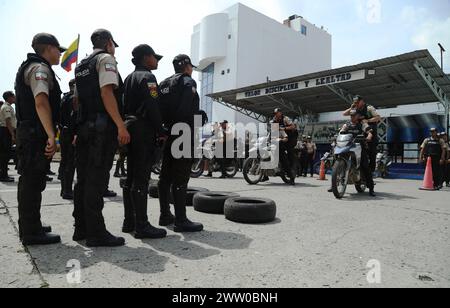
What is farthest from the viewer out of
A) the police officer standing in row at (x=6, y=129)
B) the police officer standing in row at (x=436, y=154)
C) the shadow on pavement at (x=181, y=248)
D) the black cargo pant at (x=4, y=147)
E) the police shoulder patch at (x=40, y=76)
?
the police officer standing in row at (x=436, y=154)

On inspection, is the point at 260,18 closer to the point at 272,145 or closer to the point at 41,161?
the point at 272,145

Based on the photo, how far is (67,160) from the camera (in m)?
5.26

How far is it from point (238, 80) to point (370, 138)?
35590 mm

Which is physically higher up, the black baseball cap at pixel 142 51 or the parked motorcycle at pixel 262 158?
the black baseball cap at pixel 142 51

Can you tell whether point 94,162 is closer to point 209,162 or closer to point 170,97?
point 170,97

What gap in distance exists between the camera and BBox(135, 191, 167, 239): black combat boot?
2859mm

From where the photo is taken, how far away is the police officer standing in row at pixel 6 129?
6934 millimetres

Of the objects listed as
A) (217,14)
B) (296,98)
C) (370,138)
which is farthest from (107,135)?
(217,14)

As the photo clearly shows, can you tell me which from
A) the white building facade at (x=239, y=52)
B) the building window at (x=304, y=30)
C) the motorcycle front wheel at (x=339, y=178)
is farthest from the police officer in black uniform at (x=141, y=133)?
the building window at (x=304, y=30)

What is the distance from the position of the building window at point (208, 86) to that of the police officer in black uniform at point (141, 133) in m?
40.3

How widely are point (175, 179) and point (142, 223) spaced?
614 millimetres

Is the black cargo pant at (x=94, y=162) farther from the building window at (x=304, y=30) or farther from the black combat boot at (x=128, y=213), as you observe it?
the building window at (x=304, y=30)

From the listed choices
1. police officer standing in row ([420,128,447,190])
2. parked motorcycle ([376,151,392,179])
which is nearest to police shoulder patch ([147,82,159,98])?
police officer standing in row ([420,128,447,190])

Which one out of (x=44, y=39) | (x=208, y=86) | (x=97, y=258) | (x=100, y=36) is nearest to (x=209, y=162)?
(x=100, y=36)
